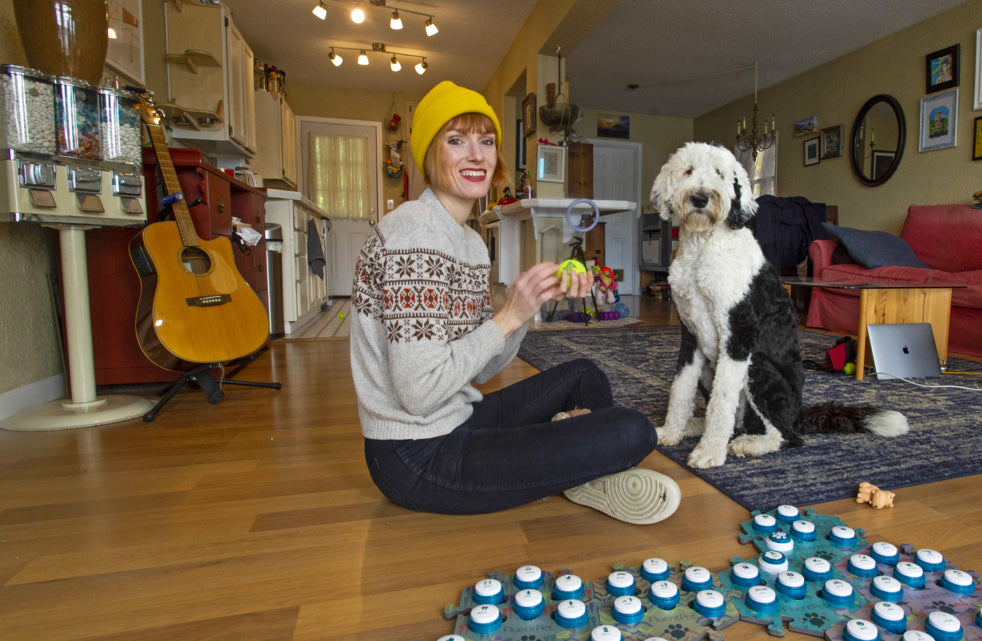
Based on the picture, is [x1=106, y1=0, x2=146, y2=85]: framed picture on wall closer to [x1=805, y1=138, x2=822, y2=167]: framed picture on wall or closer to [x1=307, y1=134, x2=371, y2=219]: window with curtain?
[x1=307, y1=134, x2=371, y2=219]: window with curtain

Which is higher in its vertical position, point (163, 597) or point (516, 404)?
point (516, 404)

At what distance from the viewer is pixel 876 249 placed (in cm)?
373

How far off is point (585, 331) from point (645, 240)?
446 cm

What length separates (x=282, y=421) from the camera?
184cm

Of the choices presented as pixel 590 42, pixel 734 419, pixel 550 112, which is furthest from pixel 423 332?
pixel 590 42

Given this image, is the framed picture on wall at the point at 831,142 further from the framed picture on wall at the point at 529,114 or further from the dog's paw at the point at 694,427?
the dog's paw at the point at 694,427

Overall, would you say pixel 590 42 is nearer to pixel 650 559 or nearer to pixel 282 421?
pixel 282 421

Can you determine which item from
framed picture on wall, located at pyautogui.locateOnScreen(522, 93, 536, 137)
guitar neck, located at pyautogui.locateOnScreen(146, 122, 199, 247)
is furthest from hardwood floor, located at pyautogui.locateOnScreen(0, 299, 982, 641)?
framed picture on wall, located at pyautogui.locateOnScreen(522, 93, 536, 137)

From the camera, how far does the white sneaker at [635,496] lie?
1.04 metres

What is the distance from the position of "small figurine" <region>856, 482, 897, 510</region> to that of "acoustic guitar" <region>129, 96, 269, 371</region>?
2.09 meters

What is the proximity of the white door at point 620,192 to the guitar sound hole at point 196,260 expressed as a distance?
20.7 feet

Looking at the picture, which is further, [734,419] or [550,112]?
[550,112]

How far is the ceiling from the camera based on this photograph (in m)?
4.59

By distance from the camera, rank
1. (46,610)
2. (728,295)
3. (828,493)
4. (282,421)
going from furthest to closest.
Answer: (282,421) < (728,295) < (828,493) < (46,610)
